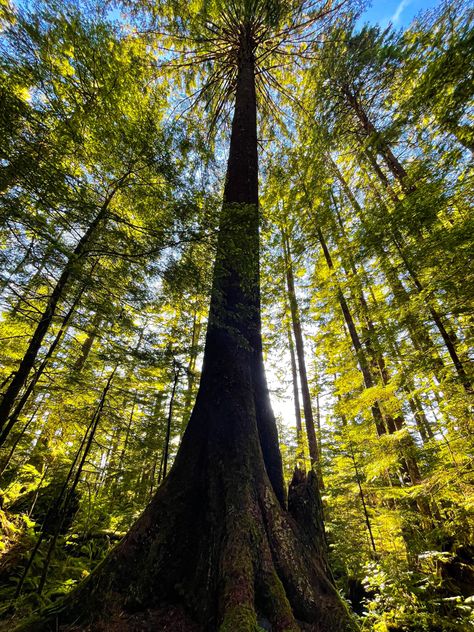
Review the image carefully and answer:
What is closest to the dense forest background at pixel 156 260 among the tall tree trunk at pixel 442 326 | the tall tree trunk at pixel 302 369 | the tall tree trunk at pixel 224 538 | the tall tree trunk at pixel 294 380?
the tall tree trunk at pixel 442 326

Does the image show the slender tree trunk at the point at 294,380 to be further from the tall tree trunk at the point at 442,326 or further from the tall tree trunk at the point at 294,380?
the tall tree trunk at the point at 442,326

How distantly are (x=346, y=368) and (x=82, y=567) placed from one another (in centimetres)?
718

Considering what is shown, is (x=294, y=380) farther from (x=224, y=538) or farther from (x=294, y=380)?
(x=224, y=538)

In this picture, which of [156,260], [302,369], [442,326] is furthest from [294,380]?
[156,260]

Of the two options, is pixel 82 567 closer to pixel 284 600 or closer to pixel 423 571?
pixel 284 600

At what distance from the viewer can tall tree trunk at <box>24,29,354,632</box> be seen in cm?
181

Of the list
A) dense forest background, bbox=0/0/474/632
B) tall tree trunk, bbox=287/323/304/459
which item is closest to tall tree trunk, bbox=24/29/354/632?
dense forest background, bbox=0/0/474/632

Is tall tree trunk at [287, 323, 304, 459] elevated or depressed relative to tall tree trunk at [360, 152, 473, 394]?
elevated

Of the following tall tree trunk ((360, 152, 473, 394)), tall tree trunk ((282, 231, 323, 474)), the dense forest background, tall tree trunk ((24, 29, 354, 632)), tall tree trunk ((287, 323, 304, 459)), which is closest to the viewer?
tall tree trunk ((24, 29, 354, 632))

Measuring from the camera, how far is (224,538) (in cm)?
201

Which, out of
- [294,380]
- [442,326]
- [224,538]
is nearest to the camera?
[224,538]

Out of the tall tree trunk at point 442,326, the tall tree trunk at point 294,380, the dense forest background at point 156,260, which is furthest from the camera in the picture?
the tall tree trunk at point 294,380

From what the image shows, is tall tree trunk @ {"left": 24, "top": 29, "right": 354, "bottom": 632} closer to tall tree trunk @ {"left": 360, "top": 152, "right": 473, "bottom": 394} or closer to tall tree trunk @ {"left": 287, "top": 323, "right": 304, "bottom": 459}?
tall tree trunk @ {"left": 360, "top": 152, "right": 473, "bottom": 394}

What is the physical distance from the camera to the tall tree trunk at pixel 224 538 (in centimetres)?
181
